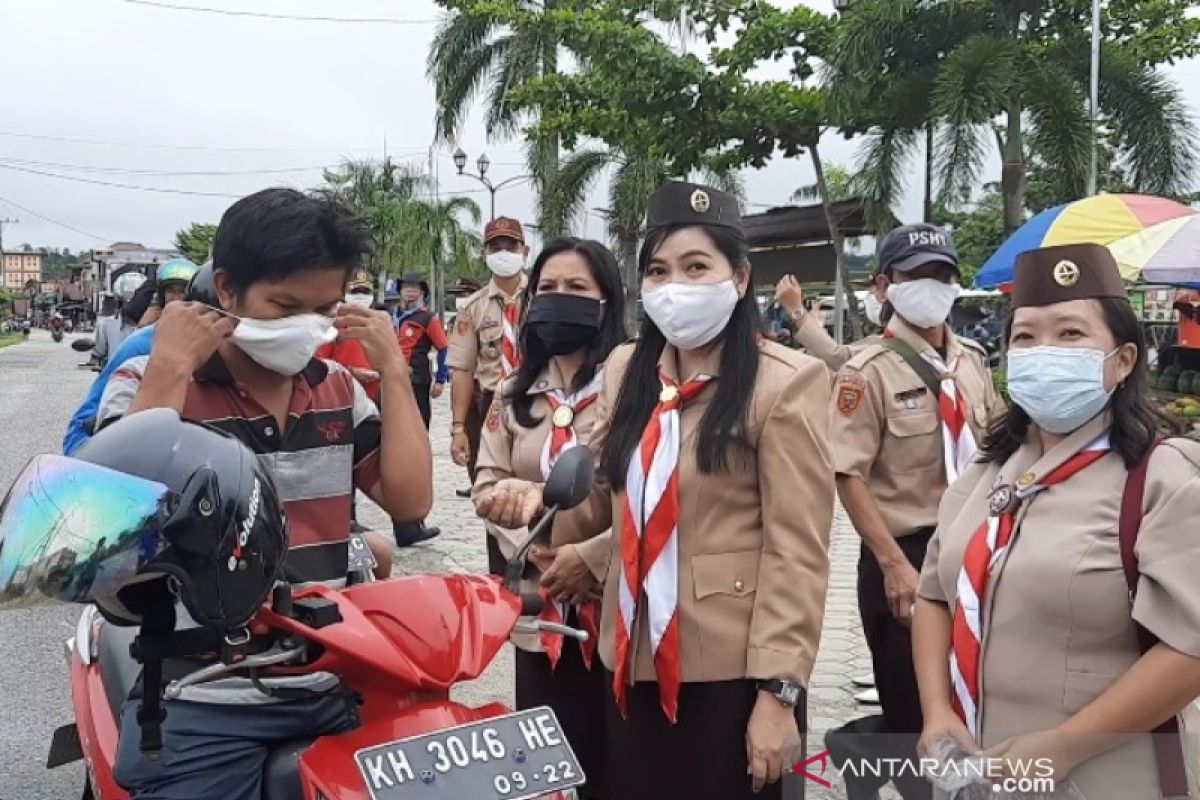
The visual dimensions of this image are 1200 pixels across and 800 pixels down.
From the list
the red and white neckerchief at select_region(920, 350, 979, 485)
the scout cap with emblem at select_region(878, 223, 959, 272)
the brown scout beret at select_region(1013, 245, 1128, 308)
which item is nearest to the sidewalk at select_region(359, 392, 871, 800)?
the red and white neckerchief at select_region(920, 350, 979, 485)

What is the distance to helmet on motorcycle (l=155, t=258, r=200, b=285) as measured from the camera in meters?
5.92

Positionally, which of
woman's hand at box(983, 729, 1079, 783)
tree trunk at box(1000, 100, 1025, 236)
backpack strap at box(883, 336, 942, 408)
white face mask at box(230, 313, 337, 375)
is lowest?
woman's hand at box(983, 729, 1079, 783)

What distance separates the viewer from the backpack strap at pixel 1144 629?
2.00 meters

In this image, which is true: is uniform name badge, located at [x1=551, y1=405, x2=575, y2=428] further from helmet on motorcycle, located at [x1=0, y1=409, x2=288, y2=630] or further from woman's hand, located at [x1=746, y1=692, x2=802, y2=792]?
helmet on motorcycle, located at [x1=0, y1=409, x2=288, y2=630]

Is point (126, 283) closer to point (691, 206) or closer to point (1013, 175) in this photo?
point (691, 206)

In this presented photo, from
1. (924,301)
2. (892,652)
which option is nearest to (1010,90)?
(924,301)

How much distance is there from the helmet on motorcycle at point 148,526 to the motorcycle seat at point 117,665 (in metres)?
0.76

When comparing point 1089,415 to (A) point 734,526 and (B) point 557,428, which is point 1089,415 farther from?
(B) point 557,428

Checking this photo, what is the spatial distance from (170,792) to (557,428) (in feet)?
5.41

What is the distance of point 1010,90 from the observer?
39.3 feet

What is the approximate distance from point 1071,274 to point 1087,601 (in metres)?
0.62

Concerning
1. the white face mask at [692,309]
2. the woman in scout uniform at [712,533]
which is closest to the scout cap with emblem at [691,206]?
the woman in scout uniform at [712,533]

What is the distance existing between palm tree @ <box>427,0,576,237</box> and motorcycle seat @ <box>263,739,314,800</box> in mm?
19790

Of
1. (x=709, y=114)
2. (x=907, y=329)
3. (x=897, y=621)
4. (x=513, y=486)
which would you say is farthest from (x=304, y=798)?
(x=709, y=114)
